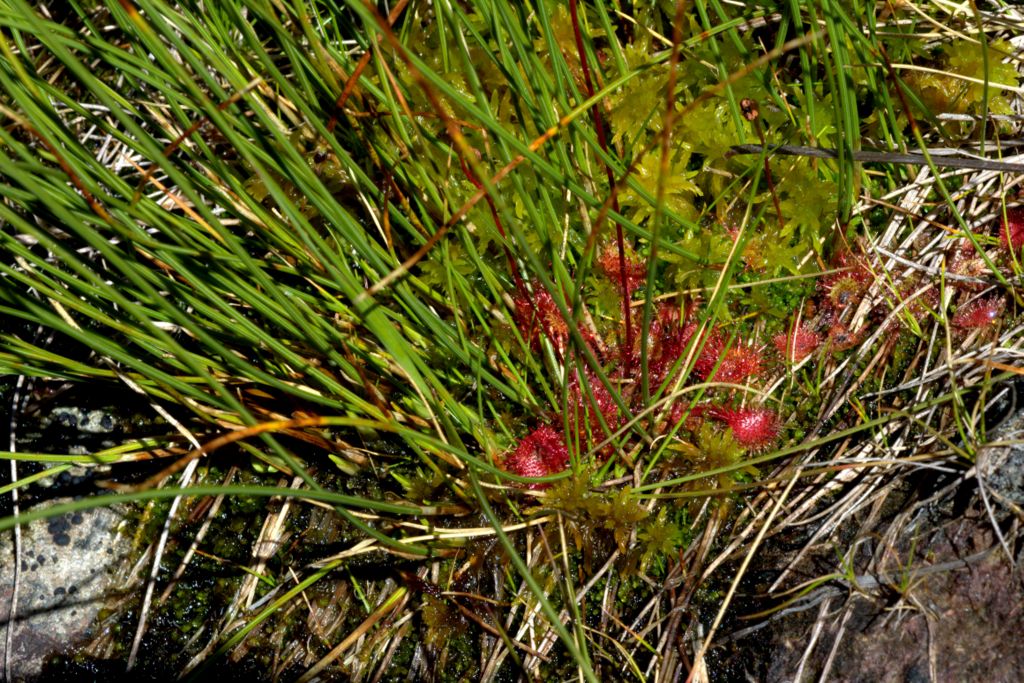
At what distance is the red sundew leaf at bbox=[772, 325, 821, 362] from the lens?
1.39m

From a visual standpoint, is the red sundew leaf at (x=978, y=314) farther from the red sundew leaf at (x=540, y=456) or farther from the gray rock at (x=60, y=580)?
the gray rock at (x=60, y=580)

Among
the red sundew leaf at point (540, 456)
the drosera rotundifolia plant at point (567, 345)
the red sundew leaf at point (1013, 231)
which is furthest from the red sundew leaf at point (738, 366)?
the red sundew leaf at point (1013, 231)

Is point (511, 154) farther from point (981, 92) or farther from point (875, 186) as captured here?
point (981, 92)

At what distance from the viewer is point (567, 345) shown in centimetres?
123

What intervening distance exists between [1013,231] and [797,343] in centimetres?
45

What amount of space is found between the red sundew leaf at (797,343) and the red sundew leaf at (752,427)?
13 centimetres

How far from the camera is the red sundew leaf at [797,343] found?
1393 millimetres

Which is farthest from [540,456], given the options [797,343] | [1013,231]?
[1013,231]

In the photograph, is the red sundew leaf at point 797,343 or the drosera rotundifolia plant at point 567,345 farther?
the red sundew leaf at point 797,343

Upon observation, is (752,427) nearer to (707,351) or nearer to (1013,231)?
(707,351)

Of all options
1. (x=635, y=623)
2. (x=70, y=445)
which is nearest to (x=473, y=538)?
(x=635, y=623)

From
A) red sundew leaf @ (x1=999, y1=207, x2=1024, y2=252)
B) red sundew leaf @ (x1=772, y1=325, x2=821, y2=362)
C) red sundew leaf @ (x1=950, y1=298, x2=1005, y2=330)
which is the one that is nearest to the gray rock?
red sundew leaf @ (x1=772, y1=325, x2=821, y2=362)

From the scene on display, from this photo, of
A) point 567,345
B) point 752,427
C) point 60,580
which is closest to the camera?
point 567,345

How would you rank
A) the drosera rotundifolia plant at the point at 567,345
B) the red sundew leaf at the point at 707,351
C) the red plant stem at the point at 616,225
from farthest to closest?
the red sundew leaf at the point at 707,351, the drosera rotundifolia plant at the point at 567,345, the red plant stem at the point at 616,225
